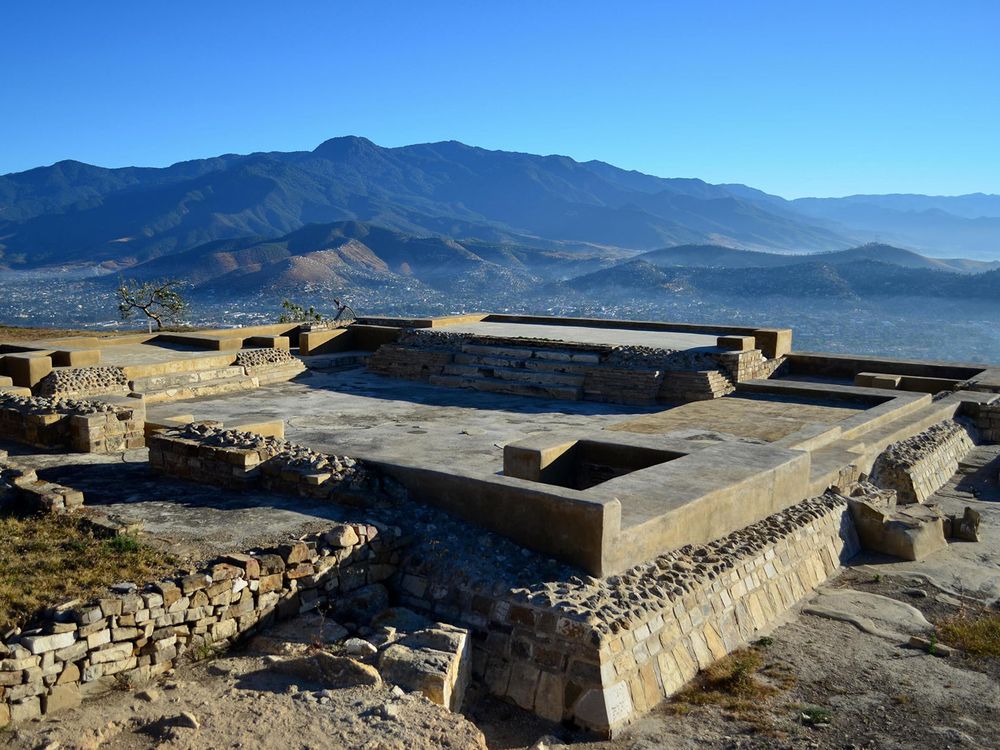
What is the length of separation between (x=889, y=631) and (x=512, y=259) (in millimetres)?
141064

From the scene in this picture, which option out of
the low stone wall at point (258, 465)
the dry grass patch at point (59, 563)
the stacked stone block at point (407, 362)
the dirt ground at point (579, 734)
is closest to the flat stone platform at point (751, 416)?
the low stone wall at point (258, 465)

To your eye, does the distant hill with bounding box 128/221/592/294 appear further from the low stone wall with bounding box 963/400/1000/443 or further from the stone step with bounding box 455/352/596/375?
the low stone wall with bounding box 963/400/1000/443

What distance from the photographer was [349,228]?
144375 millimetres

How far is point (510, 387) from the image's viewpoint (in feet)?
44.8

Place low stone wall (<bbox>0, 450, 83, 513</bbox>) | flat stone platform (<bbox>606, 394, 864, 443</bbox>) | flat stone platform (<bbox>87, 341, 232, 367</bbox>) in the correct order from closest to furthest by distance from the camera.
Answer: low stone wall (<bbox>0, 450, 83, 513</bbox>), flat stone platform (<bbox>606, 394, 864, 443</bbox>), flat stone platform (<bbox>87, 341, 232, 367</bbox>)

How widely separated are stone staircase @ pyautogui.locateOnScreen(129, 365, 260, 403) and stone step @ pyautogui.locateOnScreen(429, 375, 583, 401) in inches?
120

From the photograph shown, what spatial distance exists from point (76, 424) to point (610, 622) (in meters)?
6.02

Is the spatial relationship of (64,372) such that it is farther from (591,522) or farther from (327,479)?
(591,522)

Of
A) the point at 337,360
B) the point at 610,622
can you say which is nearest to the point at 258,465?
the point at 610,622

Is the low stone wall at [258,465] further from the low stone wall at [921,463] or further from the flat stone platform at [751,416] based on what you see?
the low stone wall at [921,463]

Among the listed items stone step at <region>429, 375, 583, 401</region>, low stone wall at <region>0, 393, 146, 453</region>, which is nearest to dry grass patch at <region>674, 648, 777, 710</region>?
low stone wall at <region>0, 393, 146, 453</region>

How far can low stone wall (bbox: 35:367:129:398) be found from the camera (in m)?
11.9

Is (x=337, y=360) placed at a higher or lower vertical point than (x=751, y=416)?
higher

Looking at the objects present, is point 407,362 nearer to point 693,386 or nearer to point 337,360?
point 337,360
